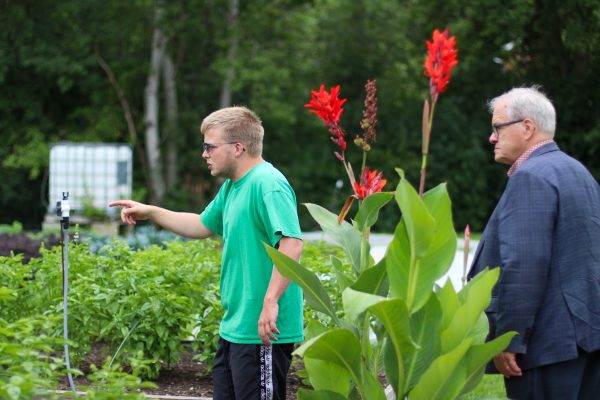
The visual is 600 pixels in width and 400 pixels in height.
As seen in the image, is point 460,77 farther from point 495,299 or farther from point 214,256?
point 495,299

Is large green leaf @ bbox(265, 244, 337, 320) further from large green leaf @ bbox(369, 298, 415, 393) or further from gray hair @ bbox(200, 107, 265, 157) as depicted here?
gray hair @ bbox(200, 107, 265, 157)

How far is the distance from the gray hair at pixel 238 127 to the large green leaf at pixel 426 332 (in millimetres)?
1069

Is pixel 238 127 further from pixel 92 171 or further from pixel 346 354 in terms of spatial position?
pixel 92 171

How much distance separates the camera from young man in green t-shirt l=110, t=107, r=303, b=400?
3994 millimetres

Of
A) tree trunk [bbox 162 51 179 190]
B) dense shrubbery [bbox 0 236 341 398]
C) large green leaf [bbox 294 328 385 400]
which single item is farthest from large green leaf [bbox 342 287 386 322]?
Answer: tree trunk [bbox 162 51 179 190]

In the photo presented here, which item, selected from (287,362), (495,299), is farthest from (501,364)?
(287,362)

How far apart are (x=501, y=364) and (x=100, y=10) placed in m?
19.1

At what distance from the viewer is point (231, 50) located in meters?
21.1

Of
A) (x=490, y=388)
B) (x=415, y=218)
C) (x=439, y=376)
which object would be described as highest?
(x=415, y=218)

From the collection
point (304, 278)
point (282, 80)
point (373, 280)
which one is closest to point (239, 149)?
point (304, 278)

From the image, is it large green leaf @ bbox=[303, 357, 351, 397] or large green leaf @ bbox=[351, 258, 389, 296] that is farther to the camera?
large green leaf @ bbox=[303, 357, 351, 397]

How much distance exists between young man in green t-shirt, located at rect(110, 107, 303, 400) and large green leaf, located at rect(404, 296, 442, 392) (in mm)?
578

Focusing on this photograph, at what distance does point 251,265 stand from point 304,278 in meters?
0.32

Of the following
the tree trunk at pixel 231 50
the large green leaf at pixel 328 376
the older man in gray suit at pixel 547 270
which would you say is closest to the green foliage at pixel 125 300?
the large green leaf at pixel 328 376
